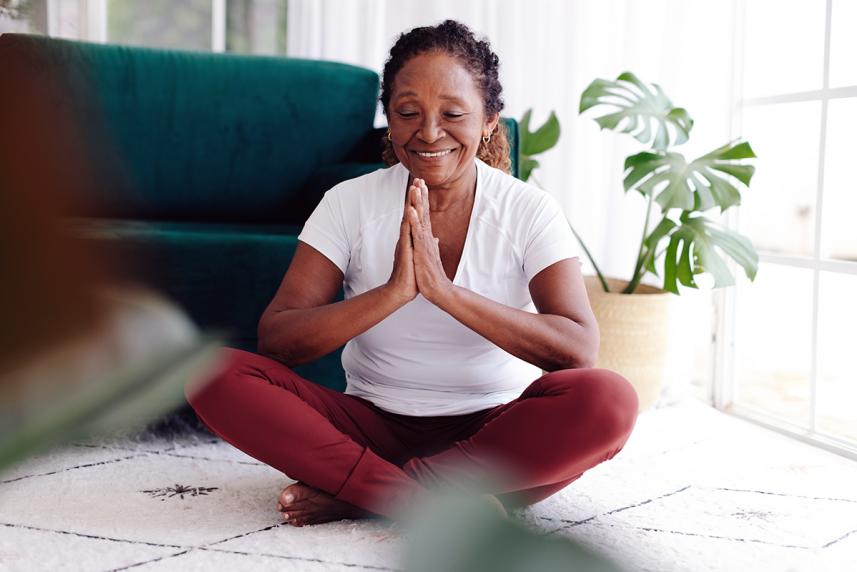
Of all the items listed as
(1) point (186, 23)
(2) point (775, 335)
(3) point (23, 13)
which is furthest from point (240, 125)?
(3) point (23, 13)

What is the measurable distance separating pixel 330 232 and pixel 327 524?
0.48m

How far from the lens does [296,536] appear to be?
1.38 meters

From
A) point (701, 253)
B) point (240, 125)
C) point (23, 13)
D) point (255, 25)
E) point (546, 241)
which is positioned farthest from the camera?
point (255, 25)

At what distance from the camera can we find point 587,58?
2781 mm

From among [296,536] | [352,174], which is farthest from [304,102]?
[296,536]

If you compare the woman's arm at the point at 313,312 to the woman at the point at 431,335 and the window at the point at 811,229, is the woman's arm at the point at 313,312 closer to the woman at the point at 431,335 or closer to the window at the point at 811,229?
the woman at the point at 431,335

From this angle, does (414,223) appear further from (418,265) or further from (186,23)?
(186,23)

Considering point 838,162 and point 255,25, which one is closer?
point 838,162

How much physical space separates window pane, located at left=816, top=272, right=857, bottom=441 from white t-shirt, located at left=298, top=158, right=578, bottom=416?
98 centimetres

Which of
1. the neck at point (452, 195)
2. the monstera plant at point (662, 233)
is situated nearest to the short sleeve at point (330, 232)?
the neck at point (452, 195)

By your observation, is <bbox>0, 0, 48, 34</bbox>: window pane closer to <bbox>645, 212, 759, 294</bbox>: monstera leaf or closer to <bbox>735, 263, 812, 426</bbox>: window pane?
<bbox>645, 212, 759, 294</bbox>: monstera leaf

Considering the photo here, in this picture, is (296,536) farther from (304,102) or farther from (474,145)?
(304,102)

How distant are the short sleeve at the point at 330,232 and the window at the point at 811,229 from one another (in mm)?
1208

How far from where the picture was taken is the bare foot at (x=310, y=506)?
1391 millimetres
